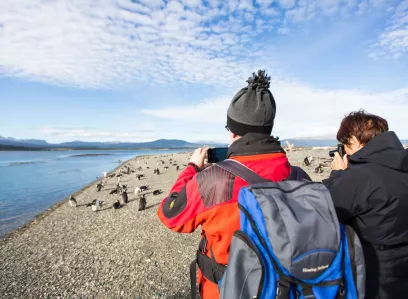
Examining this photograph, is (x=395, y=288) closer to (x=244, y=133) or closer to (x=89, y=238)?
(x=244, y=133)

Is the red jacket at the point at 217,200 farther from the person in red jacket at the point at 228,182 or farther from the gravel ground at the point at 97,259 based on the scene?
the gravel ground at the point at 97,259

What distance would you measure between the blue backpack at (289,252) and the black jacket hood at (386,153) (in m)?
0.88

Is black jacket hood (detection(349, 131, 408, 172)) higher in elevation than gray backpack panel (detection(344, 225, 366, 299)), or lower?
higher

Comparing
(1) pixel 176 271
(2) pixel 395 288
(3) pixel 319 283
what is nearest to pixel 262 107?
(3) pixel 319 283

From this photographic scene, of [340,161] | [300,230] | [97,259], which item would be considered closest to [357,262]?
[300,230]

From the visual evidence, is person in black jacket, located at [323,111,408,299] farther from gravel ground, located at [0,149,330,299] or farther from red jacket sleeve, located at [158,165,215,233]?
gravel ground, located at [0,149,330,299]

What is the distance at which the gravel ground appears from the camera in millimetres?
6543

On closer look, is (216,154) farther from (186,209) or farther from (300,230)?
(300,230)

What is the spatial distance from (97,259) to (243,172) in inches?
324

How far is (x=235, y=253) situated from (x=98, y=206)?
1590cm

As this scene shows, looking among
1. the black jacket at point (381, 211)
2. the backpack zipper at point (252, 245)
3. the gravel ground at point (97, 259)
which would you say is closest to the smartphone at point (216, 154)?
the backpack zipper at point (252, 245)

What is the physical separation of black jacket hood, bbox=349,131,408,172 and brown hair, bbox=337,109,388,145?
194 millimetres

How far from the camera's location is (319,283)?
1777mm

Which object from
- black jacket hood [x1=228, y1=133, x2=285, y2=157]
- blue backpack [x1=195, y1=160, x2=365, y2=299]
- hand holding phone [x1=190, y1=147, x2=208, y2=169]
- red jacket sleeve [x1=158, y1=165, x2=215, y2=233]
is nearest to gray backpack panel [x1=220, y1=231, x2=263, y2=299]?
blue backpack [x1=195, y1=160, x2=365, y2=299]
